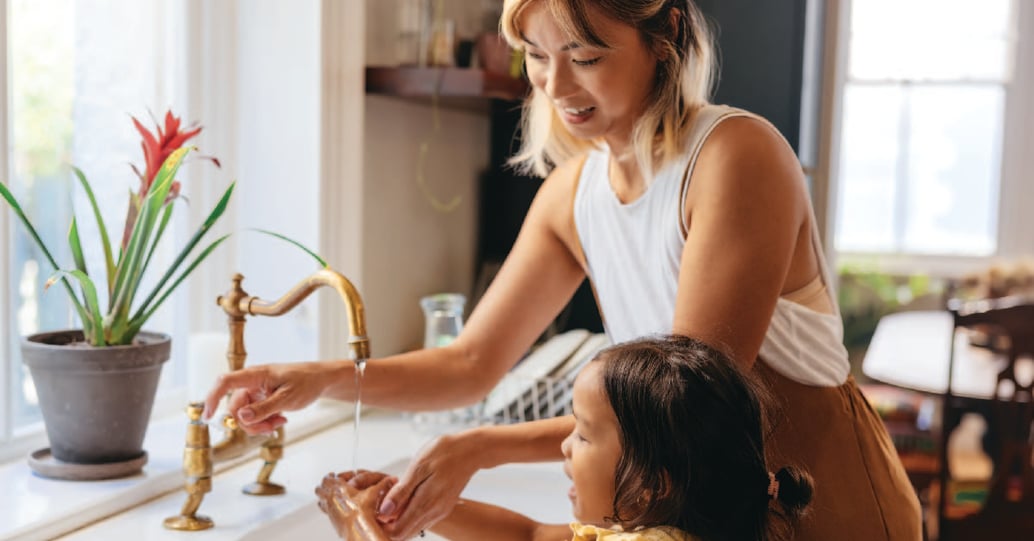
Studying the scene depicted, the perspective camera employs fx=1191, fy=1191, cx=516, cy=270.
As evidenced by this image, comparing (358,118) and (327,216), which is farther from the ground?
(358,118)

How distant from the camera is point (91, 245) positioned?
1673mm

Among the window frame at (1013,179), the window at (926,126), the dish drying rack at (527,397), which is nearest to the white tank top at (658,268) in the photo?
the dish drying rack at (527,397)

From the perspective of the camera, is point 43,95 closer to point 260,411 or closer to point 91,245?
point 91,245

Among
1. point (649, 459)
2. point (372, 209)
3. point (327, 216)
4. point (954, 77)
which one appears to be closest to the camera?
point (649, 459)

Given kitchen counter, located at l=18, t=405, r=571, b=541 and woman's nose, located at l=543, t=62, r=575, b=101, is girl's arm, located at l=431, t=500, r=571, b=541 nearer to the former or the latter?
kitchen counter, located at l=18, t=405, r=571, b=541

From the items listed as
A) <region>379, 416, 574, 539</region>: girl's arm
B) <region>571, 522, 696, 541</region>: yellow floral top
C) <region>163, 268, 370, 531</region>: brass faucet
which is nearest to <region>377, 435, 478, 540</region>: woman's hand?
<region>379, 416, 574, 539</region>: girl's arm

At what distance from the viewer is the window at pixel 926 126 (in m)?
4.85

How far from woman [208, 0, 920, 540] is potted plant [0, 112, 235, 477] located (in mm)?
143

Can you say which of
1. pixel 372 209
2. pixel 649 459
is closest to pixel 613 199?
pixel 649 459

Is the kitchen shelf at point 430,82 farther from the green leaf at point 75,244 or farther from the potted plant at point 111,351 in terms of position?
the green leaf at point 75,244

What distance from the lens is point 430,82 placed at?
76.0 inches

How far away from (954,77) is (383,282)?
11.6 ft

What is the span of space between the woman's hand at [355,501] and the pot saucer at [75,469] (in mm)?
270

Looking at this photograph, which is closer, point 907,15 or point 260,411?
point 260,411
